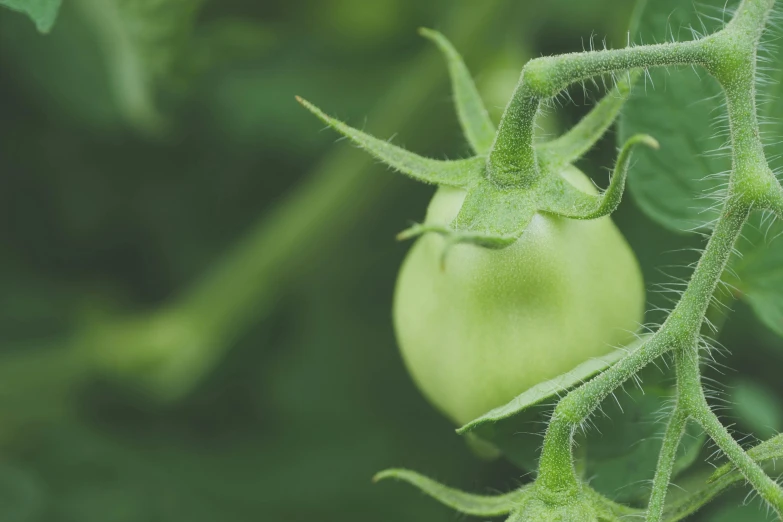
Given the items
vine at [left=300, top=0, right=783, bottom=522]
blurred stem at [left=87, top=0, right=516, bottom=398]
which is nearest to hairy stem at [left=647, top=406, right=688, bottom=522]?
vine at [left=300, top=0, right=783, bottom=522]

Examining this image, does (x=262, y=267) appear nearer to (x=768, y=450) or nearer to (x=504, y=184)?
(x=504, y=184)

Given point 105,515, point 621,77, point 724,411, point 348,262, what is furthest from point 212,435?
point 621,77

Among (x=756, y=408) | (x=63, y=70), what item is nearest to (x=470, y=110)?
(x=756, y=408)

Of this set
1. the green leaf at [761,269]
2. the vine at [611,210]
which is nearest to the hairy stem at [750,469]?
the vine at [611,210]

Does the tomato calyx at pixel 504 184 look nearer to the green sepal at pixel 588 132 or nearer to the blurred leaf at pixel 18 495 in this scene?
the green sepal at pixel 588 132

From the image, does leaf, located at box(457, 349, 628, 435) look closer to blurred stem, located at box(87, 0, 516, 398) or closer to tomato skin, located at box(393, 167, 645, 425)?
tomato skin, located at box(393, 167, 645, 425)

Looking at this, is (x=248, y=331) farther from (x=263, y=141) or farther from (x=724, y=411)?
(x=724, y=411)
